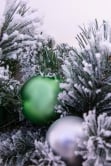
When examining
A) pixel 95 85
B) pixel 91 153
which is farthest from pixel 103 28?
pixel 91 153

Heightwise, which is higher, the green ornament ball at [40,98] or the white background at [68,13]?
the white background at [68,13]

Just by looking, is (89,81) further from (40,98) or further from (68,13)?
(68,13)

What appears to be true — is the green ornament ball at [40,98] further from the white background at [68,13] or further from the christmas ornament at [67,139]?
the white background at [68,13]

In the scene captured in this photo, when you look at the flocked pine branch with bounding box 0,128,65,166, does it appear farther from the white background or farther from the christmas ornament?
the white background

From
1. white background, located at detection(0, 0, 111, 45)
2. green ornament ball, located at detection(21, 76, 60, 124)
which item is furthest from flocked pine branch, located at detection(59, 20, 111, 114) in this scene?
white background, located at detection(0, 0, 111, 45)

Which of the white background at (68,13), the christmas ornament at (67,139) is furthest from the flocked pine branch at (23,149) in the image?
the white background at (68,13)

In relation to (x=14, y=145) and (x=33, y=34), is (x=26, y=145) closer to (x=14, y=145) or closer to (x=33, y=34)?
(x=14, y=145)

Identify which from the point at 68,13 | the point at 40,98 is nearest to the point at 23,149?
the point at 40,98
